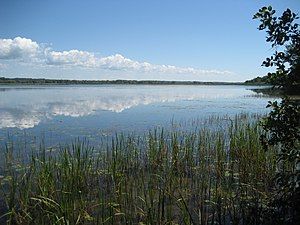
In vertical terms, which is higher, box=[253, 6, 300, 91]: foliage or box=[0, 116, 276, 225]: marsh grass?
box=[253, 6, 300, 91]: foliage

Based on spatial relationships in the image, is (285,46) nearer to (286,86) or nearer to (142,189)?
(286,86)

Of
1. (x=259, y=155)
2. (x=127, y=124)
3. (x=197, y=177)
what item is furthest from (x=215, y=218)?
(x=127, y=124)

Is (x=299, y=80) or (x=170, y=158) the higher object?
(x=299, y=80)

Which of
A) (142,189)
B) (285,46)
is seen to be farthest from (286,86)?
(142,189)

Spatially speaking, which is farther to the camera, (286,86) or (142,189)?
(142,189)

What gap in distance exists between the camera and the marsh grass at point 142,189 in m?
5.11

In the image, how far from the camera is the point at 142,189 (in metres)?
6.61

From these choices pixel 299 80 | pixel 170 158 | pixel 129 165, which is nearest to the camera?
pixel 299 80

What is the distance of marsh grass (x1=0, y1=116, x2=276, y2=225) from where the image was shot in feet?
16.8

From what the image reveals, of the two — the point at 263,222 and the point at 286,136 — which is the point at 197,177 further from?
the point at 286,136

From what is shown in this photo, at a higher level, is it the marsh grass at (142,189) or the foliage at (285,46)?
the foliage at (285,46)

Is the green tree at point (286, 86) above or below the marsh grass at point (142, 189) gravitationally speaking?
above

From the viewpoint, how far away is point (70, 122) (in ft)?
56.2

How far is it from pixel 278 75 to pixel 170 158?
5175 mm
